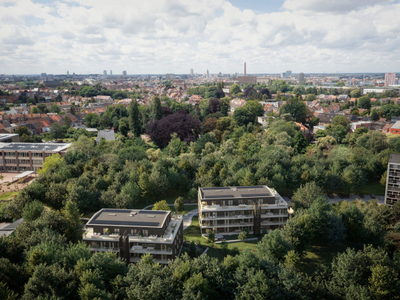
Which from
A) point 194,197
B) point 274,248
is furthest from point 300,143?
point 274,248

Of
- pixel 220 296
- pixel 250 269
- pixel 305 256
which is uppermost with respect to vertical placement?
pixel 250 269

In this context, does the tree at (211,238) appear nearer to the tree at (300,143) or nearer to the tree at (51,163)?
the tree at (51,163)

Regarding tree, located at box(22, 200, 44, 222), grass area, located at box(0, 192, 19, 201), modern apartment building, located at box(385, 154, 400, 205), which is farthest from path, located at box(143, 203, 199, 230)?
modern apartment building, located at box(385, 154, 400, 205)

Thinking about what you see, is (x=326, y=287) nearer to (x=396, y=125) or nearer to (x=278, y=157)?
(x=278, y=157)

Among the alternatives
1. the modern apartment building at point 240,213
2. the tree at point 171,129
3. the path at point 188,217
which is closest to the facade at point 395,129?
the tree at point 171,129

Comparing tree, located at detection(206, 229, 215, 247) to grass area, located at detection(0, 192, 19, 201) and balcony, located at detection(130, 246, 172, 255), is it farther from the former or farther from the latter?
grass area, located at detection(0, 192, 19, 201)

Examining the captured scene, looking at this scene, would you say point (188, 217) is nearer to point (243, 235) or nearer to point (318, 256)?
point (243, 235)

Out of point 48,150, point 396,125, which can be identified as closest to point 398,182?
point 396,125
